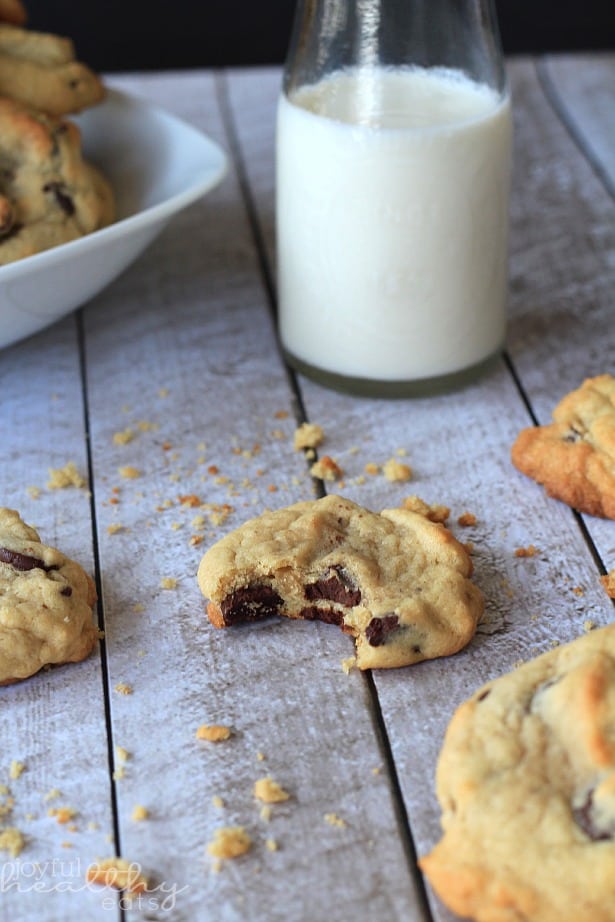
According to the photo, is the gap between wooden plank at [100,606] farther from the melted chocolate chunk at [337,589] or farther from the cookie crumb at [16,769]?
the melted chocolate chunk at [337,589]

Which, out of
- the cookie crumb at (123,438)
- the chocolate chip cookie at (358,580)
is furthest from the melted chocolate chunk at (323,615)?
the cookie crumb at (123,438)

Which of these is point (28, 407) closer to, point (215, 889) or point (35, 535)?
point (35, 535)

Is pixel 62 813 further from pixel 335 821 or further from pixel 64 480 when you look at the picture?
pixel 64 480

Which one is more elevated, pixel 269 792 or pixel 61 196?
pixel 61 196

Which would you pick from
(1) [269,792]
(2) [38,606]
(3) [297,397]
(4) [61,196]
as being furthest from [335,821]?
(4) [61,196]

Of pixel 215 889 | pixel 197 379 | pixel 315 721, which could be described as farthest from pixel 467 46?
pixel 215 889
